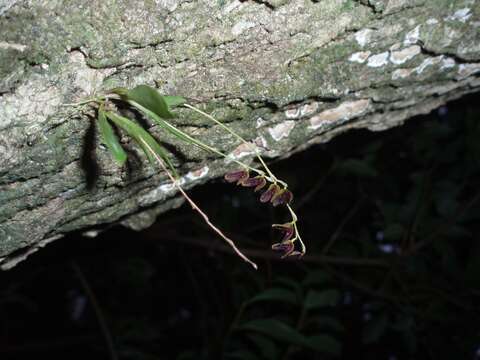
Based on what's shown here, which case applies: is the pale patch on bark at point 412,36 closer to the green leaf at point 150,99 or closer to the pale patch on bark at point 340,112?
the pale patch on bark at point 340,112

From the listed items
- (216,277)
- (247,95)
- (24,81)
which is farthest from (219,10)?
(216,277)

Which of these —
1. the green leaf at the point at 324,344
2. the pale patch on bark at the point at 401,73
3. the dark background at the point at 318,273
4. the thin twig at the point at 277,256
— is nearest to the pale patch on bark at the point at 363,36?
the pale patch on bark at the point at 401,73

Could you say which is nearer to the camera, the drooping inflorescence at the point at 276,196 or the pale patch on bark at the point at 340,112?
the drooping inflorescence at the point at 276,196

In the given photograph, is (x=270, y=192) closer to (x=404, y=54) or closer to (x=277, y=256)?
(x=404, y=54)

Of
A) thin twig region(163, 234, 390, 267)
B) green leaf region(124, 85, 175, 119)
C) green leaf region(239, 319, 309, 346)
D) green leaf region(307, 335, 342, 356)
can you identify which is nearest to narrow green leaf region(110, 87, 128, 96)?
green leaf region(124, 85, 175, 119)

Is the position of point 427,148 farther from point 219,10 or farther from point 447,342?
point 219,10

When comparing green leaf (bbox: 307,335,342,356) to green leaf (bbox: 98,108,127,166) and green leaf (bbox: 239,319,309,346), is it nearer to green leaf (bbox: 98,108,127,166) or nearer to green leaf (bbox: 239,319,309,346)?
green leaf (bbox: 239,319,309,346)
